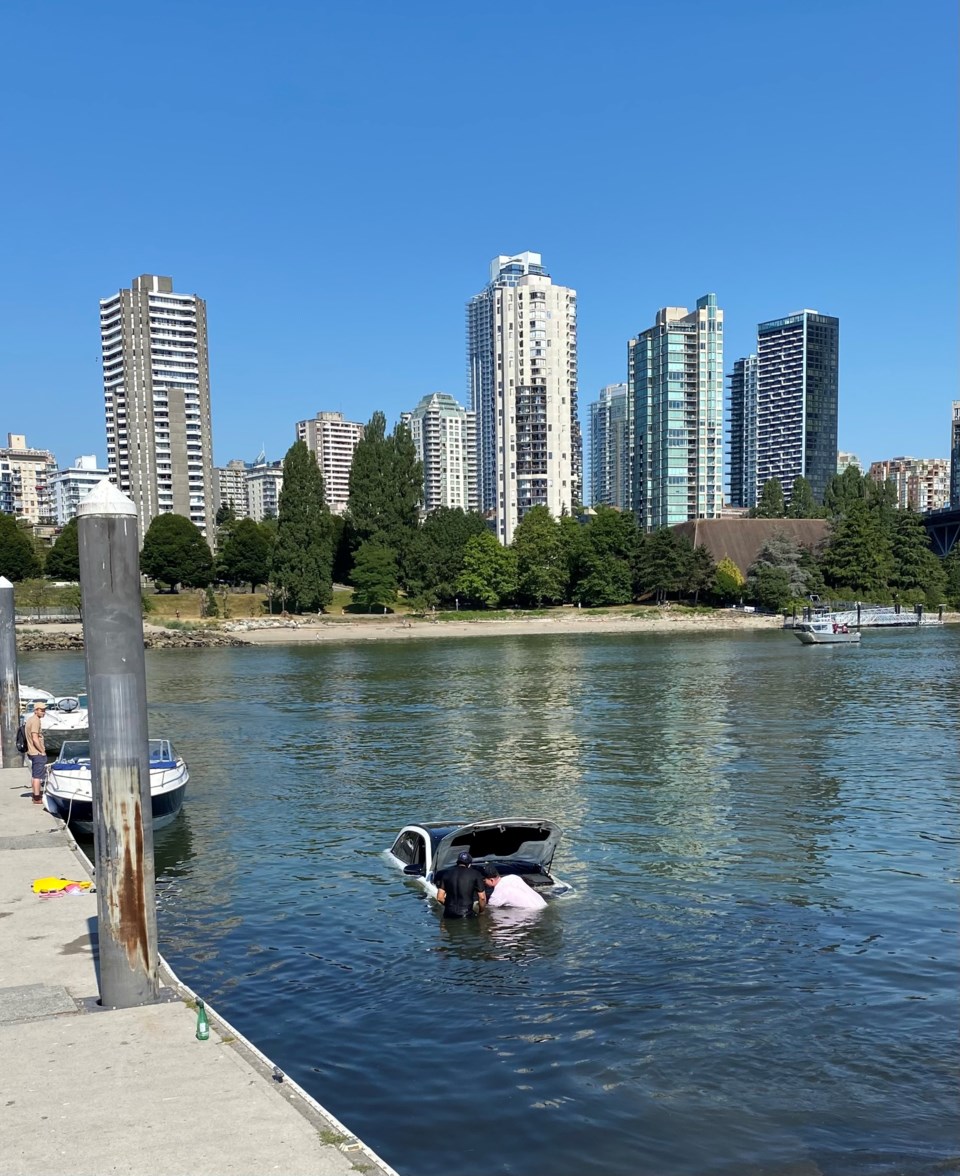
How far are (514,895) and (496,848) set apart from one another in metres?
2.51

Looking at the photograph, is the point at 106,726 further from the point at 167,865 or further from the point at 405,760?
the point at 405,760


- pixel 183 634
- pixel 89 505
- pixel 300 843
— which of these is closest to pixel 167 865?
pixel 300 843

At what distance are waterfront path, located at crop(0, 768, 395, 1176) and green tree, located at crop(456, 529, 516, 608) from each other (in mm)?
121445

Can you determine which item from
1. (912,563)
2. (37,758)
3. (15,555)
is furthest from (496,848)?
(912,563)

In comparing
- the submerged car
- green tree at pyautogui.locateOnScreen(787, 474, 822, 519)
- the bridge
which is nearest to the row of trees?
green tree at pyautogui.locateOnScreen(787, 474, 822, 519)

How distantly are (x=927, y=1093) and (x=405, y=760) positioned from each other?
26.8 meters

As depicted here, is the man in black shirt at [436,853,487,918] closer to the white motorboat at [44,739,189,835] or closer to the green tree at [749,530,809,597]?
the white motorboat at [44,739,189,835]

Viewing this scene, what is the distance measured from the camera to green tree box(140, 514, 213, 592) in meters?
143

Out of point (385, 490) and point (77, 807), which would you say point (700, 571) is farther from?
point (77, 807)

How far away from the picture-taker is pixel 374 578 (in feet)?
414

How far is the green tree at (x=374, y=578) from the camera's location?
415ft

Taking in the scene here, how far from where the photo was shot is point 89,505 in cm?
1233

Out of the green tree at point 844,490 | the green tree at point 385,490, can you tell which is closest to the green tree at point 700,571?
the green tree at point 385,490

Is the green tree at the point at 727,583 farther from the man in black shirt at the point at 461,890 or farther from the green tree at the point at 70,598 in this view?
the man in black shirt at the point at 461,890
